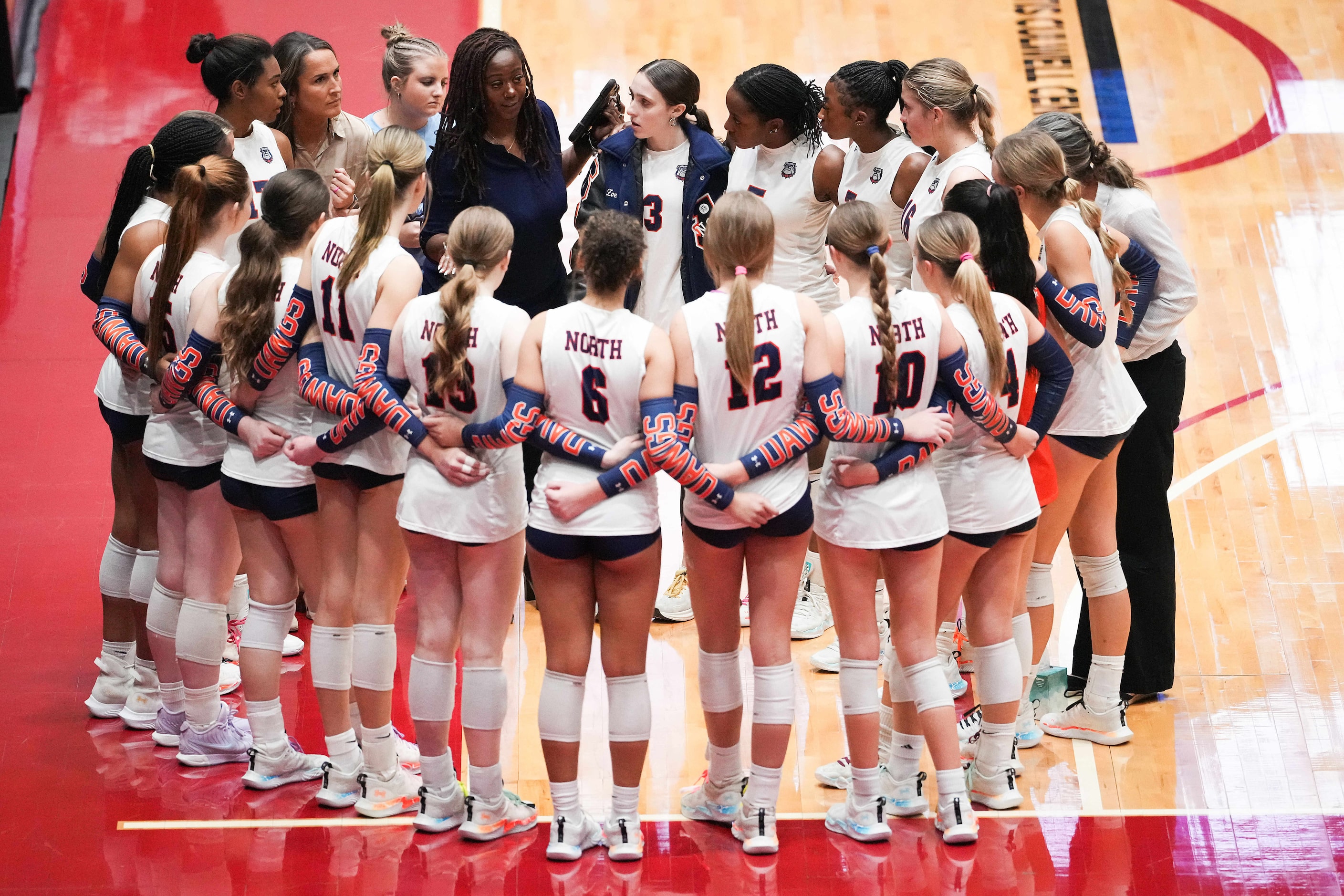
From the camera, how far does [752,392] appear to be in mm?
3975

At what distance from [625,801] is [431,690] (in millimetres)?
614

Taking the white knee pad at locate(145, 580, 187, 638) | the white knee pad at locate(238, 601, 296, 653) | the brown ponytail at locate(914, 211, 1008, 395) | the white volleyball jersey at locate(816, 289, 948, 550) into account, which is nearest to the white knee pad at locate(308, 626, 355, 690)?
the white knee pad at locate(238, 601, 296, 653)

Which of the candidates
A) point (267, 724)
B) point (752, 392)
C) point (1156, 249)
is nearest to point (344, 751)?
point (267, 724)

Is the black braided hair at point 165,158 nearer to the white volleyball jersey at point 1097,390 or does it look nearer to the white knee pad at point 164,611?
the white knee pad at point 164,611

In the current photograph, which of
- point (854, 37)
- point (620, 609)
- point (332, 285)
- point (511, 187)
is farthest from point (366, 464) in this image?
point (854, 37)

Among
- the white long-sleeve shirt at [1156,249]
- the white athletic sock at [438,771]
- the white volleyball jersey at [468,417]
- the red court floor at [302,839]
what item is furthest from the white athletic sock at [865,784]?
the white long-sleeve shirt at [1156,249]

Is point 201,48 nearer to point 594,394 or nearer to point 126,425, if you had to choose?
point 126,425

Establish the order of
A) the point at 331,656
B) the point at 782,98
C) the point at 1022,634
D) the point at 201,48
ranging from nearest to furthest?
1. the point at 331,656
2. the point at 1022,634
3. the point at 782,98
4. the point at 201,48

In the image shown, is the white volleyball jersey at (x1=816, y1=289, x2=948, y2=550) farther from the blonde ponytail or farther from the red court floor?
the blonde ponytail

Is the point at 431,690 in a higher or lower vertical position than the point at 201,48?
lower

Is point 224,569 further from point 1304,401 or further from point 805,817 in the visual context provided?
point 1304,401

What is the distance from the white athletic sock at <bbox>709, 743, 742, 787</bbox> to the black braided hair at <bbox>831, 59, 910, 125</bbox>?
7.47ft

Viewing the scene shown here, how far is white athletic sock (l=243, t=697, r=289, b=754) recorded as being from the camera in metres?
4.50

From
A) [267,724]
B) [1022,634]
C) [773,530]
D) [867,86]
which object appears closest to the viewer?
[773,530]
